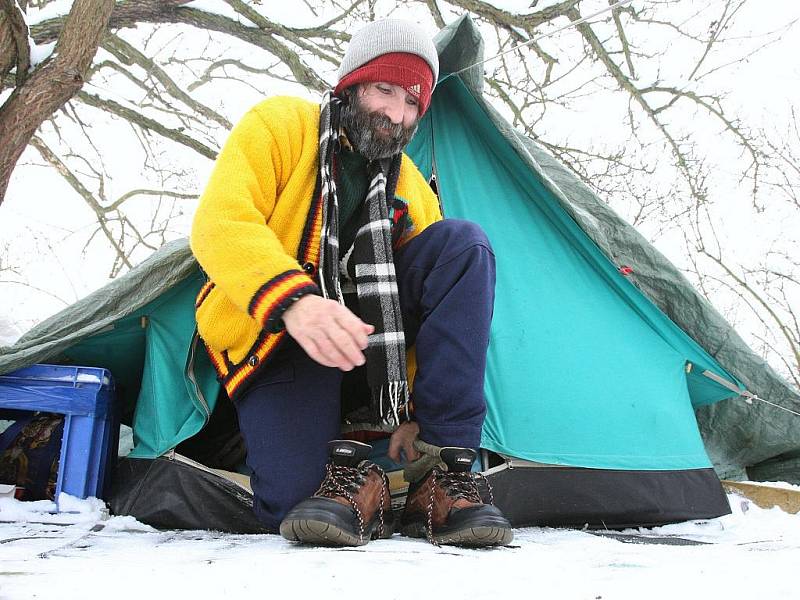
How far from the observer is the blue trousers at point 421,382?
3.93 ft

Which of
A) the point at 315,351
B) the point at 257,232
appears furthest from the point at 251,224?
the point at 315,351

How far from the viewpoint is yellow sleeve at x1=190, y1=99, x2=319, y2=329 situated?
1.04m

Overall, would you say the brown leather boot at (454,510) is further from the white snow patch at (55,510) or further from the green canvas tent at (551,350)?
the white snow patch at (55,510)

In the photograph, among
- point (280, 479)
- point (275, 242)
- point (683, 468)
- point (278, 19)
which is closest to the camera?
point (275, 242)

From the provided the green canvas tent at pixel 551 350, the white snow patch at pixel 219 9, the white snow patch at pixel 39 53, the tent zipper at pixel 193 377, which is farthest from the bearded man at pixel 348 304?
the white snow patch at pixel 219 9

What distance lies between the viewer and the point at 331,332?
96 centimetres

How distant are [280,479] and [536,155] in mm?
1400

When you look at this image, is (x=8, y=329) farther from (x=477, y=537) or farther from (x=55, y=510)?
(x=477, y=537)

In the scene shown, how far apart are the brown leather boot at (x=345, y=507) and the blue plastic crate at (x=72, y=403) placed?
31.2 inches

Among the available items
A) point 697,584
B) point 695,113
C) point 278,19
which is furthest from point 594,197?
point 695,113

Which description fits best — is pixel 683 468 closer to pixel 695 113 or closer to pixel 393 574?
pixel 393 574

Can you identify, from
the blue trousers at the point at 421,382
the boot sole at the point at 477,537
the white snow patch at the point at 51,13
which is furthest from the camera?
the white snow patch at the point at 51,13

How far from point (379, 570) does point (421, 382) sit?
47cm

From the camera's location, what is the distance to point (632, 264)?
197cm
